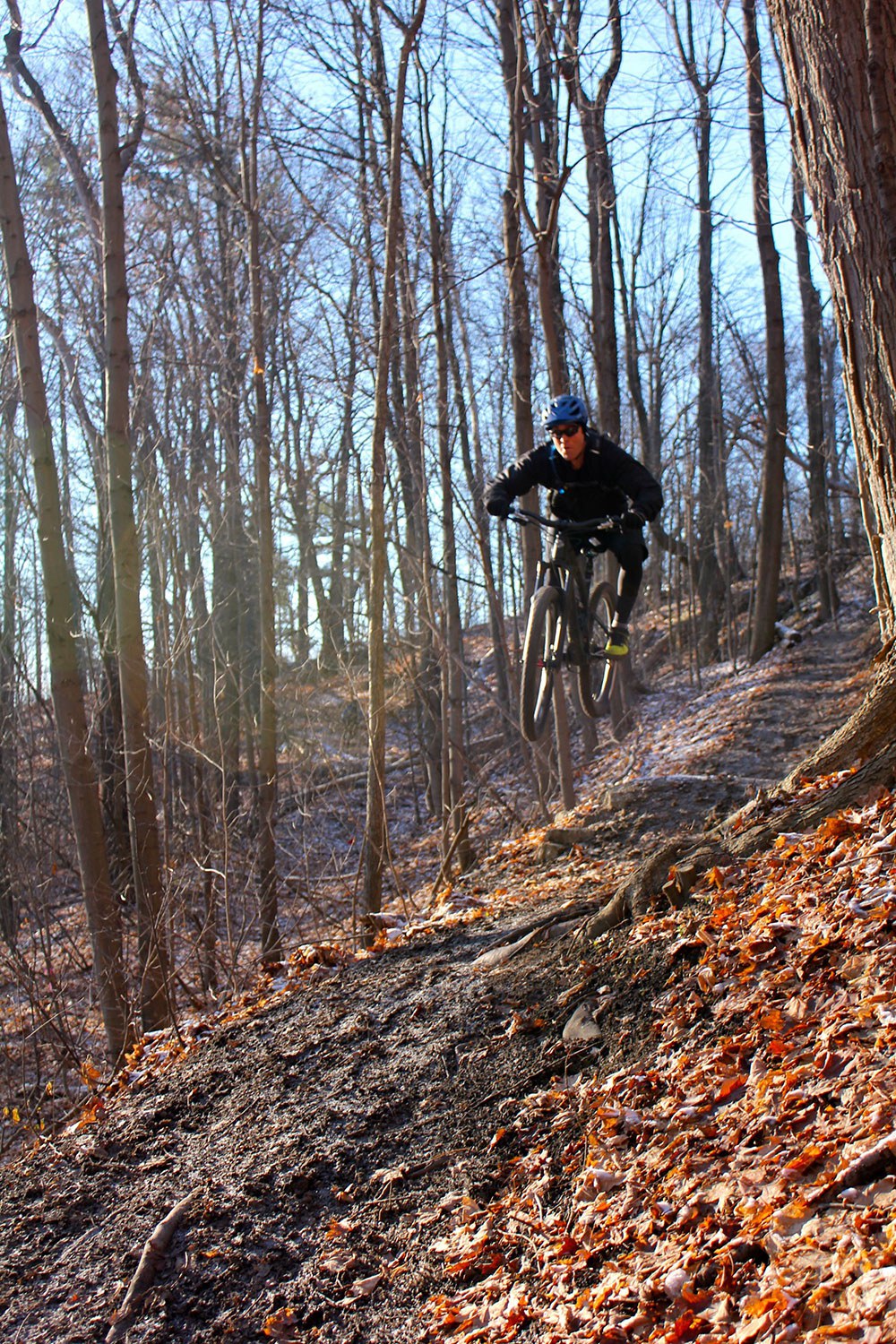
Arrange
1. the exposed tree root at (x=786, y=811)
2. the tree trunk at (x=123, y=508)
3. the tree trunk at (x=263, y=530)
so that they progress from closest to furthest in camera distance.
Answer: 1. the exposed tree root at (x=786, y=811)
2. the tree trunk at (x=123, y=508)
3. the tree trunk at (x=263, y=530)

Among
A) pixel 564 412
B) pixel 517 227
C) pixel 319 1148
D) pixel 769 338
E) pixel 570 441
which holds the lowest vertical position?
pixel 319 1148

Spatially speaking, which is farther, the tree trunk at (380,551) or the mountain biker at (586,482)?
the tree trunk at (380,551)

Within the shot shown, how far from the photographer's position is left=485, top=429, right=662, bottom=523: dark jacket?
6.55 m

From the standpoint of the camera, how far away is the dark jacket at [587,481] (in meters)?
6.55

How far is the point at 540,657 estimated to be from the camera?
22.9 ft

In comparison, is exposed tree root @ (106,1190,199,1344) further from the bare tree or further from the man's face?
the bare tree

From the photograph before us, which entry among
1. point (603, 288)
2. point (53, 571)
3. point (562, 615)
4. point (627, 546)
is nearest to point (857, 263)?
point (627, 546)

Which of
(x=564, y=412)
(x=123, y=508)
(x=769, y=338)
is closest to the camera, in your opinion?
(x=564, y=412)

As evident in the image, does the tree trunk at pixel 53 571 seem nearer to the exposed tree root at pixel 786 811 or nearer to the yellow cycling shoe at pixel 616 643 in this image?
the yellow cycling shoe at pixel 616 643

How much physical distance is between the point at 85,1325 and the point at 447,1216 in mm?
1327

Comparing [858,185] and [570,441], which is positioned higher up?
[858,185]

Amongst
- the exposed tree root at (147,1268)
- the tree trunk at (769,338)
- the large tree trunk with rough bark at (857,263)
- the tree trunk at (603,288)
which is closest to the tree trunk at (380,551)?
the large tree trunk with rough bark at (857,263)

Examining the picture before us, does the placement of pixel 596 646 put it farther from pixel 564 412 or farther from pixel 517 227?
pixel 517 227

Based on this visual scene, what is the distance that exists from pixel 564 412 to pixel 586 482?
53cm
